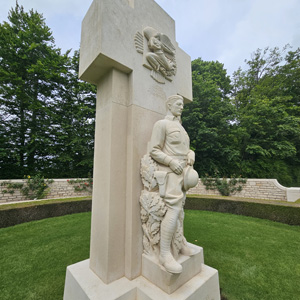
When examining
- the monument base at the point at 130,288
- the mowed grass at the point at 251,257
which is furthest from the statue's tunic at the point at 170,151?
the mowed grass at the point at 251,257

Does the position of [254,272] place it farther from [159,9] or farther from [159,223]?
[159,9]

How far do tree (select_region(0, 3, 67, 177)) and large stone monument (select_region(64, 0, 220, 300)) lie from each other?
1247 cm

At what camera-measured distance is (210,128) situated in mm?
13414

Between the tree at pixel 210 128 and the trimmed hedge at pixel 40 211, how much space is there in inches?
390

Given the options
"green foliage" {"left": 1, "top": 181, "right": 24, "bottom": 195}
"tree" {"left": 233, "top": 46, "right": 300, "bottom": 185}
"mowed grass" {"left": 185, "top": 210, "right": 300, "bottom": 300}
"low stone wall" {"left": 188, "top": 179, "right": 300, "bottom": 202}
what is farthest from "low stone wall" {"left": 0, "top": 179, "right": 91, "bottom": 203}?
"tree" {"left": 233, "top": 46, "right": 300, "bottom": 185}

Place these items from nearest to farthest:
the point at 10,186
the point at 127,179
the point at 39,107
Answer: the point at 127,179 < the point at 10,186 < the point at 39,107

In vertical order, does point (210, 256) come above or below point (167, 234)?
below

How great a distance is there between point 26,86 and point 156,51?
50.0ft

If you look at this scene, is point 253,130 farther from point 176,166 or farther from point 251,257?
point 176,166

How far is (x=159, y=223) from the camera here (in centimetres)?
187

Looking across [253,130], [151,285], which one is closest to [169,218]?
[151,285]

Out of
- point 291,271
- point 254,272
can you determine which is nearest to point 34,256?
point 254,272

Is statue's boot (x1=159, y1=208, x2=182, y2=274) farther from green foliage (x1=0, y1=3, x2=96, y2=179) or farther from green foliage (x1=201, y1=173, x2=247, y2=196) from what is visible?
green foliage (x1=0, y1=3, x2=96, y2=179)

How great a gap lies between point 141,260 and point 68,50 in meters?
19.3
